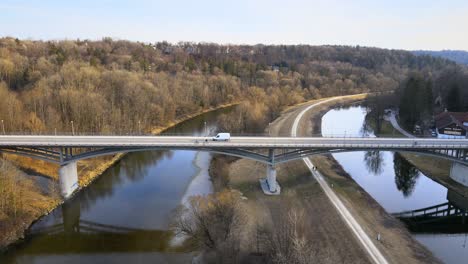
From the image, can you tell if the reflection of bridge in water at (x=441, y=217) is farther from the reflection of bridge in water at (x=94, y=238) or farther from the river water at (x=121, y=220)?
the reflection of bridge in water at (x=94, y=238)

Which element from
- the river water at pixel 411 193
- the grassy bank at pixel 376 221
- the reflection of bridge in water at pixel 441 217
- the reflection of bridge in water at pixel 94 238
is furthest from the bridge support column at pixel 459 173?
the reflection of bridge in water at pixel 94 238

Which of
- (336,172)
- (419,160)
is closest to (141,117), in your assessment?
(336,172)

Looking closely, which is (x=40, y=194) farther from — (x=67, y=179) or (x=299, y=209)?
(x=299, y=209)

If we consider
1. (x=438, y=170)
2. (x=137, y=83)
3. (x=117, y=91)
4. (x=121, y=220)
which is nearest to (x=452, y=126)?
(x=438, y=170)

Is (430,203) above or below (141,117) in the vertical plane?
below

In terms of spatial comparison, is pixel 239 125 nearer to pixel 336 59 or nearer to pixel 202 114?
pixel 202 114

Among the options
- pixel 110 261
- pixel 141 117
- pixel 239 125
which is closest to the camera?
pixel 110 261

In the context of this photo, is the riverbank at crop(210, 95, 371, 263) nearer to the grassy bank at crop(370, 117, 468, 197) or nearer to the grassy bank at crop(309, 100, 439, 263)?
the grassy bank at crop(309, 100, 439, 263)

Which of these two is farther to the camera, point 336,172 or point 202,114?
point 202,114
